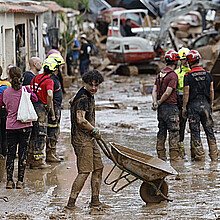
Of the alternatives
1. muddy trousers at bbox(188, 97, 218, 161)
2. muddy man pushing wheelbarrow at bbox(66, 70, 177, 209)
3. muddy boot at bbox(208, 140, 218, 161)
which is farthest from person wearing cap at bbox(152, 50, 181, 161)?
muddy man pushing wheelbarrow at bbox(66, 70, 177, 209)

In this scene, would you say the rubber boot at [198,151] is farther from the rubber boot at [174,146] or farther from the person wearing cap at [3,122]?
the person wearing cap at [3,122]

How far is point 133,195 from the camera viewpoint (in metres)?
6.44

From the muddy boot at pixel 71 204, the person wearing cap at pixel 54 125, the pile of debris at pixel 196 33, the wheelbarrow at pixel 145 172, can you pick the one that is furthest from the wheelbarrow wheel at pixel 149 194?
the pile of debris at pixel 196 33

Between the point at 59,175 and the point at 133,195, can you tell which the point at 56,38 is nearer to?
the point at 59,175

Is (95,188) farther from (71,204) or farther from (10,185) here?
(10,185)

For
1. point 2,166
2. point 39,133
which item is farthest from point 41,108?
point 2,166

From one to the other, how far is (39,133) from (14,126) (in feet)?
4.52

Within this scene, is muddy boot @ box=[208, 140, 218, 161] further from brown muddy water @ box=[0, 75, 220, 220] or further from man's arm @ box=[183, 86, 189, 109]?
man's arm @ box=[183, 86, 189, 109]

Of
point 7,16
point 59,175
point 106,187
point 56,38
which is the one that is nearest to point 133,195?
point 106,187

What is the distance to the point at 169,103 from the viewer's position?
820 centimetres

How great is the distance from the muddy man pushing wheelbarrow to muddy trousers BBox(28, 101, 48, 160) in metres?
2.16

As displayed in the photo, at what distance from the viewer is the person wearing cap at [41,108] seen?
7965mm

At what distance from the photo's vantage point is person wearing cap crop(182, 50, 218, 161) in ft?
27.0

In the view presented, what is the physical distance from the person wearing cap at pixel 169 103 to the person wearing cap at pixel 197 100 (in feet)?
0.85
